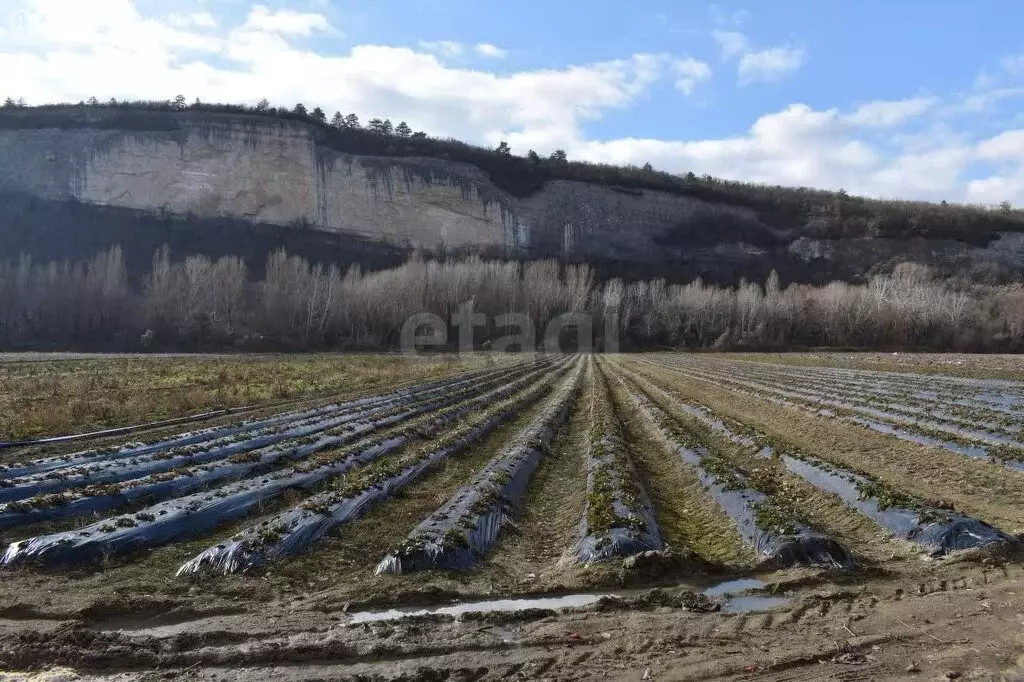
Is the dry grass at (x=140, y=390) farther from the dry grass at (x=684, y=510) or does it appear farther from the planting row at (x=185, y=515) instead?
the dry grass at (x=684, y=510)

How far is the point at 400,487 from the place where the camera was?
8180 millimetres

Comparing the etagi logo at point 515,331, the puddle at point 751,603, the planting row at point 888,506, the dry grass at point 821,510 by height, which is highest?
the etagi logo at point 515,331

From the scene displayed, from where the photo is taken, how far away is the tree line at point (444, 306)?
2127 inches

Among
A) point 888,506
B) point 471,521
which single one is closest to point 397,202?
point 471,521

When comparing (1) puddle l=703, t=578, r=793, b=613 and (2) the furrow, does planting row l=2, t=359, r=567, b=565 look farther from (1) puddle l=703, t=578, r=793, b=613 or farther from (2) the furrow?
(1) puddle l=703, t=578, r=793, b=613

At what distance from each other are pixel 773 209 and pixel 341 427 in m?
101

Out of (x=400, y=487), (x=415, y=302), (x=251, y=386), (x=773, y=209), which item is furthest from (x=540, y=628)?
(x=773, y=209)

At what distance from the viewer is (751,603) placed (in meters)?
4.61

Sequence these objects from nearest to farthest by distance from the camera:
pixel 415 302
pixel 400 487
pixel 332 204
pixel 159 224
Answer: pixel 400 487, pixel 415 302, pixel 159 224, pixel 332 204

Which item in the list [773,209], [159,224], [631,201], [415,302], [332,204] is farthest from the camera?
[773,209]

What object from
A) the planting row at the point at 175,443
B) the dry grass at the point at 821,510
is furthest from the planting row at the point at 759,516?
the planting row at the point at 175,443

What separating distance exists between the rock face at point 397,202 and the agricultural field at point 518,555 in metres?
70.3

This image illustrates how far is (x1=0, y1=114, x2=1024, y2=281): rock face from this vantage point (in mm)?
74688

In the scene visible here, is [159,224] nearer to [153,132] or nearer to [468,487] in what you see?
[153,132]
